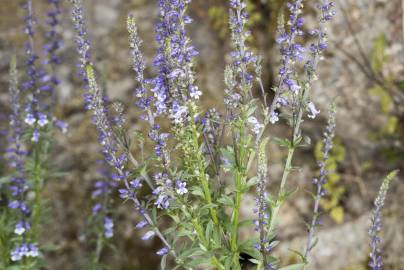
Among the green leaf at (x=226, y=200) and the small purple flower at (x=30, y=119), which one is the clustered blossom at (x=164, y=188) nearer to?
the green leaf at (x=226, y=200)

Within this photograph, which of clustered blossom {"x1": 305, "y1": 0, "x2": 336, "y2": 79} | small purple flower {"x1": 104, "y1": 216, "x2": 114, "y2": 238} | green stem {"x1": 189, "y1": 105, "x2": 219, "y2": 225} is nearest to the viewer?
green stem {"x1": 189, "y1": 105, "x2": 219, "y2": 225}

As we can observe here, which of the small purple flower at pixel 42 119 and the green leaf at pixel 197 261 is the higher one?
the small purple flower at pixel 42 119

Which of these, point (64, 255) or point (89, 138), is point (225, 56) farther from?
point (64, 255)

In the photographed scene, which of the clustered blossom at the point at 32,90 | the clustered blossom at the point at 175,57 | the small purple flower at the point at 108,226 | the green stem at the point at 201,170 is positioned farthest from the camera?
→ the small purple flower at the point at 108,226

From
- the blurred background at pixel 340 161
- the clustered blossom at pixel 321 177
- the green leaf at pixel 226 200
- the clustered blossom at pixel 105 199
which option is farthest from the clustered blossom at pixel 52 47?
the clustered blossom at pixel 321 177

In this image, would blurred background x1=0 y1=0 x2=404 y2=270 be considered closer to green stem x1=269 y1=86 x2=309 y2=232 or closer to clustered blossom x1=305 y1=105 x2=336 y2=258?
clustered blossom x1=305 y1=105 x2=336 y2=258

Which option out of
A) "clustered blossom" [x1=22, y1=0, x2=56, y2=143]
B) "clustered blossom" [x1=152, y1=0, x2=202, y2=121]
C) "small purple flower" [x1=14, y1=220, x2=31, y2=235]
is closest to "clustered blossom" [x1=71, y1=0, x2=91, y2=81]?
"clustered blossom" [x1=152, y1=0, x2=202, y2=121]

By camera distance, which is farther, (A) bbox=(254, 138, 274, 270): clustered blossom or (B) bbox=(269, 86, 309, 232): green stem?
(B) bbox=(269, 86, 309, 232): green stem

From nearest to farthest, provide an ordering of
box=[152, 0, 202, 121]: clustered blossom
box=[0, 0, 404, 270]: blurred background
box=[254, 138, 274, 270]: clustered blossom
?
box=[254, 138, 274, 270]: clustered blossom → box=[152, 0, 202, 121]: clustered blossom → box=[0, 0, 404, 270]: blurred background

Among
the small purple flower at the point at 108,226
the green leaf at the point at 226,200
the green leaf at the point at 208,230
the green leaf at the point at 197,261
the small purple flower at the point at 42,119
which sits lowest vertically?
the green leaf at the point at 197,261

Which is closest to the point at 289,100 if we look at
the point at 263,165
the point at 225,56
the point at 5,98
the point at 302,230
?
the point at 263,165
